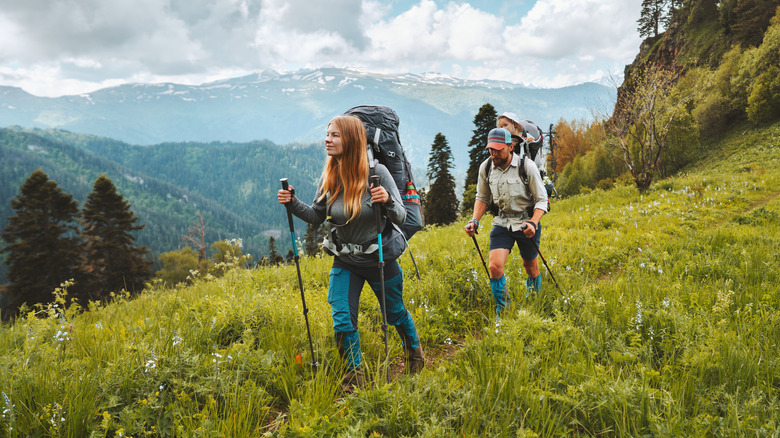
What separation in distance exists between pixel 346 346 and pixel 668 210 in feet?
43.0

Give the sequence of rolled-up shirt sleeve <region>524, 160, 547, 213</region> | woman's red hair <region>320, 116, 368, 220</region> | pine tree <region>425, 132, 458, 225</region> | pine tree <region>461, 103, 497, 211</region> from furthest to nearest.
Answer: pine tree <region>425, 132, 458, 225</region> < pine tree <region>461, 103, 497, 211</region> < rolled-up shirt sleeve <region>524, 160, 547, 213</region> < woman's red hair <region>320, 116, 368, 220</region>

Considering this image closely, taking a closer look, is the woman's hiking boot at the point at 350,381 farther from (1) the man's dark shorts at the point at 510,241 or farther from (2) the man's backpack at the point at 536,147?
(2) the man's backpack at the point at 536,147

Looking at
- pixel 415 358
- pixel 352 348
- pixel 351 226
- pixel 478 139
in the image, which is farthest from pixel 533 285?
pixel 478 139

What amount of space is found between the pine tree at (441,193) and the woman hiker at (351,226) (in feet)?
135

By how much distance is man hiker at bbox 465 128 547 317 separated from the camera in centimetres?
487

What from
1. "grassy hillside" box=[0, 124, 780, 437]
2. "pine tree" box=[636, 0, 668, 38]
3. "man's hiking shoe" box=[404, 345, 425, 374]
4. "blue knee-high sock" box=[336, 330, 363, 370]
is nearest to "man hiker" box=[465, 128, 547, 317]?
"grassy hillside" box=[0, 124, 780, 437]

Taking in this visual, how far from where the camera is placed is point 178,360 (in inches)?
133

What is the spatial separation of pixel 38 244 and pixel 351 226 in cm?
4877

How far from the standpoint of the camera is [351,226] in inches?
144

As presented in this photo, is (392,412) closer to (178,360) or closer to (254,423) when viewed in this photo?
(254,423)

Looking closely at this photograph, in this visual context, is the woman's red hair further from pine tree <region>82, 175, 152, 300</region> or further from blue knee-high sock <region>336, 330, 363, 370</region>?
pine tree <region>82, 175, 152, 300</region>

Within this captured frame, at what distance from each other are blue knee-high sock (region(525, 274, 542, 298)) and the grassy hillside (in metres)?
A: 0.14

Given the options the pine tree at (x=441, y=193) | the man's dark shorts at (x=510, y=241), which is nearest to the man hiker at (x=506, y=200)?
the man's dark shorts at (x=510, y=241)

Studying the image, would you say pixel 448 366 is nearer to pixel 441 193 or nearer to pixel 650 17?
pixel 441 193
